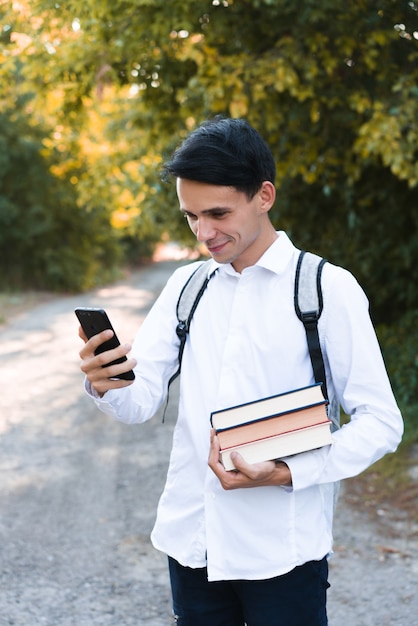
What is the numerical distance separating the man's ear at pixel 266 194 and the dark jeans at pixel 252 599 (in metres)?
0.89

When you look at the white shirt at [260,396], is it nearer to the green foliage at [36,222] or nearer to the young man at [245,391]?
the young man at [245,391]

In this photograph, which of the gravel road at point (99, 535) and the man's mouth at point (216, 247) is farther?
the gravel road at point (99, 535)

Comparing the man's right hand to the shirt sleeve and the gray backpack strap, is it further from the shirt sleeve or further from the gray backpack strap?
the shirt sleeve

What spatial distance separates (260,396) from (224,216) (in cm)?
44

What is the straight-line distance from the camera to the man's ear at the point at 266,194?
1.91 m

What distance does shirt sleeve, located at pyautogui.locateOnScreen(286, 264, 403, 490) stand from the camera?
1826 mm

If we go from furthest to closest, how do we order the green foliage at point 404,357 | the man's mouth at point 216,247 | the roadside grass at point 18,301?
the roadside grass at point 18,301, the green foliage at point 404,357, the man's mouth at point 216,247

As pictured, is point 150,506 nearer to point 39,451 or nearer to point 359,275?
point 39,451

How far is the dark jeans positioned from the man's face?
79cm

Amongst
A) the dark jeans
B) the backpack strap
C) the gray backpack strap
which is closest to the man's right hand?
the gray backpack strap

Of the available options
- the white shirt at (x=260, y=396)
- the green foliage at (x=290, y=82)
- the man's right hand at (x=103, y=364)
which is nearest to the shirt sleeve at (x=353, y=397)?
the white shirt at (x=260, y=396)

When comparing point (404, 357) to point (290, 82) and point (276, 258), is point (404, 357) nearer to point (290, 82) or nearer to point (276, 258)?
point (290, 82)

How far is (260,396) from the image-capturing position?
1.93 m

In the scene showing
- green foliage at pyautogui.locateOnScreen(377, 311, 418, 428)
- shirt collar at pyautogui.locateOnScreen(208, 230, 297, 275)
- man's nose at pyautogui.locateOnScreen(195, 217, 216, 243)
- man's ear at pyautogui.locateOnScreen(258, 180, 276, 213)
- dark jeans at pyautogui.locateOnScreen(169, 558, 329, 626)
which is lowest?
green foliage at pyautogui.locateOnScreen(377, 311, 418, 428)
